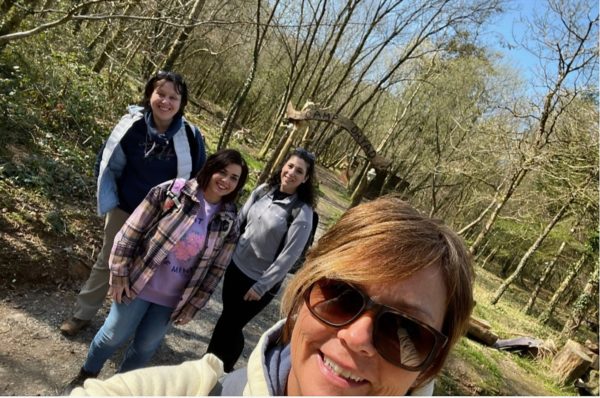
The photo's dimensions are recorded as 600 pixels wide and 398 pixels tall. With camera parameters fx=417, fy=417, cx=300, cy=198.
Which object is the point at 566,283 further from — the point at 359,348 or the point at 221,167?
the point at 359,348


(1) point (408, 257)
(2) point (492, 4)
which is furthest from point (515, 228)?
(1) point (408, 257)

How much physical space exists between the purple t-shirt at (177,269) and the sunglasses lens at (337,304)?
1.56m

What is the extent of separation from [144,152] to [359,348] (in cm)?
250


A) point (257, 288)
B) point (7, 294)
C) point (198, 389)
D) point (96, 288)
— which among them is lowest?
point (7, 294)

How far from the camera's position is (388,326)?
1080mm

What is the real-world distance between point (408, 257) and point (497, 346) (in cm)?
1033

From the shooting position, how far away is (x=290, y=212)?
3137mm

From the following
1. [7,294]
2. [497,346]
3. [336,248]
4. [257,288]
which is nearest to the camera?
[336,248]

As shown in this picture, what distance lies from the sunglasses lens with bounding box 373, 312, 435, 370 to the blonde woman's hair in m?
0.08

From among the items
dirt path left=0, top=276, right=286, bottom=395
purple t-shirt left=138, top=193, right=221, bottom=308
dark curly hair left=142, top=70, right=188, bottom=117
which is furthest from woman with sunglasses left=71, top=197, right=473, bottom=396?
dirt path left=0, top=276, right=286, bottom=395

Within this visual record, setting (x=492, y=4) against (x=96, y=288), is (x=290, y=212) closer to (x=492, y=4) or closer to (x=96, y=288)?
(x=96, y=288)

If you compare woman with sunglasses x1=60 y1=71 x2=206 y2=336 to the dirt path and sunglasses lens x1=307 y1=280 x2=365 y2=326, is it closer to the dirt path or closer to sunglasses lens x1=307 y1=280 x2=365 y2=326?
the dirt path

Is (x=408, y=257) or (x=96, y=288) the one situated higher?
(x=408, y=257)

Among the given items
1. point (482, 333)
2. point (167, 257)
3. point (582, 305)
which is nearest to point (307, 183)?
point (167, 257)
